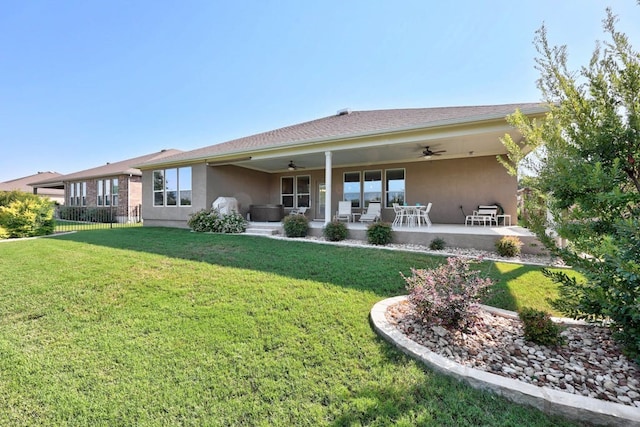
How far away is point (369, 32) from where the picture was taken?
8961mm

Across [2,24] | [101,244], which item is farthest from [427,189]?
[2,24]

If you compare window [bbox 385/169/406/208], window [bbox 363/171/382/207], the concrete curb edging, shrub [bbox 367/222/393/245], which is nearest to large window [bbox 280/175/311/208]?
window [bbox 363/171/382/207]

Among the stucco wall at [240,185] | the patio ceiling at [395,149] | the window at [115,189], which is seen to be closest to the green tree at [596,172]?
the patio ceiling at [395,149]

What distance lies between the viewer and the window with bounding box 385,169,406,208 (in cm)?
1163

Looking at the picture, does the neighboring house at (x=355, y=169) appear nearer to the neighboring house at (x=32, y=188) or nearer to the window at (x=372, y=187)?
the window at (x=372, y=187)

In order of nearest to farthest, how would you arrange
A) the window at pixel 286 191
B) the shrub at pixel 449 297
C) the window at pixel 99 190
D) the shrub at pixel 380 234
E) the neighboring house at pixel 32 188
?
the shrub at pixel 449 297, the shrub at pixel 380 234, the window at pixel 286 191, the window at pixel 99 190, the neighboring house at pixel 32 188

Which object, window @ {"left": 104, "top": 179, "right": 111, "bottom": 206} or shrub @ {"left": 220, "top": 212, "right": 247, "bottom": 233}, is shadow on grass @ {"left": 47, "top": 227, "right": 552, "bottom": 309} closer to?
shrub @ {"left": 220, "top": 212, "right": 247, "bottom": 233}

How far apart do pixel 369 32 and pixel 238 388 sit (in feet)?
34.3

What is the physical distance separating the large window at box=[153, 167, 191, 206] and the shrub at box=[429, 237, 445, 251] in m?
10.1

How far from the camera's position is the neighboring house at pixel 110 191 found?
17562 mm

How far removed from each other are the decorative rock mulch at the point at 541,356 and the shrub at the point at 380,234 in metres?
4.32

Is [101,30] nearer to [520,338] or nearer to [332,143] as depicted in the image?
[332,143]

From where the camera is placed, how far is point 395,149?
9102mm

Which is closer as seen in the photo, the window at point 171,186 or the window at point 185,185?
the window at point 185,185
